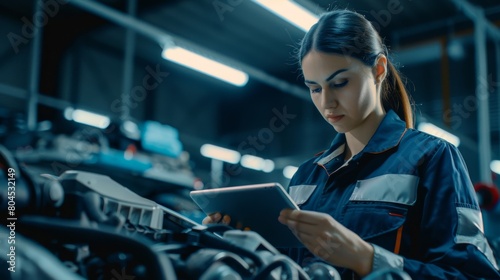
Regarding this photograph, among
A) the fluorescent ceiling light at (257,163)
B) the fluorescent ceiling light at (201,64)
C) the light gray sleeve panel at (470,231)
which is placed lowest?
the light gray sleeve panel at (470,231)

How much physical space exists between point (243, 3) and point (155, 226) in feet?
23.1

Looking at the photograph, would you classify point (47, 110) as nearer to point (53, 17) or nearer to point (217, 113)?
point (53, 17)

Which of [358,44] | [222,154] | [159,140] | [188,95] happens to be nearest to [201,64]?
[159,140]

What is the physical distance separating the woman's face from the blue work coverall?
73mm

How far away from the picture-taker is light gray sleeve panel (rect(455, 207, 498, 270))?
3.15 ft

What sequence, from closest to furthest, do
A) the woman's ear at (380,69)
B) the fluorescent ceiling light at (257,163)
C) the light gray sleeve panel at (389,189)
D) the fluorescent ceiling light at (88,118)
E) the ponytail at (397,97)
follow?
the light gray sleeve panel at (389,189), the woman's ear at (380,69), the ponytail at (397,97), the fluorescent ceiling light at (88,118), the fluorescent ceiling light at (257,163)

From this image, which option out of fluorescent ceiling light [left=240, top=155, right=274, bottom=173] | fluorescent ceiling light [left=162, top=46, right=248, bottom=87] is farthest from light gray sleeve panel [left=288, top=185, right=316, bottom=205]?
fluorescent ceiling light [left=240, top=155, right=274, bottom=173]

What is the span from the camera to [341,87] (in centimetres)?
119

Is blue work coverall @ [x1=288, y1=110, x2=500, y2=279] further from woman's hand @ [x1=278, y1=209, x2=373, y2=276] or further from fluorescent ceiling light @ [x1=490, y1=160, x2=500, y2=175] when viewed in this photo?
fluorescent ceiling light @ [x1=490, y1=160, x2=500, y2=175]

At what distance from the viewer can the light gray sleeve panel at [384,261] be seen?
893 mm

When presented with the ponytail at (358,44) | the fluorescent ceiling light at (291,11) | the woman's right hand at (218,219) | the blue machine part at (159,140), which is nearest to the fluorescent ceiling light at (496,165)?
the fluorescent ceiling light at (291,11)

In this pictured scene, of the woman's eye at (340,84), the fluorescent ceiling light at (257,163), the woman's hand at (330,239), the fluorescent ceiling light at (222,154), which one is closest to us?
the woman's hand at (330,239)

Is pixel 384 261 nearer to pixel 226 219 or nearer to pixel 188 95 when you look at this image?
pixel 226 219

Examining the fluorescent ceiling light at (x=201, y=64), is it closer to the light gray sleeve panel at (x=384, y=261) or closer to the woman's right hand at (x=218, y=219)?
the woman's right hand at (x=218, y=219)
